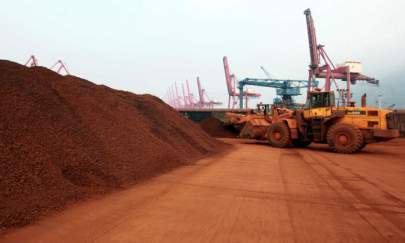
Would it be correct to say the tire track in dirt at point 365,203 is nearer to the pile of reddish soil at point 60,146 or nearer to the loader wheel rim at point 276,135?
the pile of reddish soil at point 60,146

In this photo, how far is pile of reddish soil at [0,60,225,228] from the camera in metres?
5.07

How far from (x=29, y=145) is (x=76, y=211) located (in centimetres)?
184

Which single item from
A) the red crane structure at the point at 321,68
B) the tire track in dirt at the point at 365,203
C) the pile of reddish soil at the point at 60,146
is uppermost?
the red crane structure at the point at 321,68

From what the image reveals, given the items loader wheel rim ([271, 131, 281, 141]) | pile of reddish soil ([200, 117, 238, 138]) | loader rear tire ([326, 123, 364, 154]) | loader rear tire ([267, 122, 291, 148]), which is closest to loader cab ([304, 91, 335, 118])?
loader rear tire ([326, 123, 364, 154])

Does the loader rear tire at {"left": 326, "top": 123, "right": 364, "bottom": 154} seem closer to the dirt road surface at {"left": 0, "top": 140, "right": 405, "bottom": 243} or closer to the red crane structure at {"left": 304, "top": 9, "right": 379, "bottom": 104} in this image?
the dirt road surface at {"left": 0, "top": 140, "right": 405, "bottom": 243}

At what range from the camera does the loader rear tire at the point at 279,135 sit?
1723 centimetres

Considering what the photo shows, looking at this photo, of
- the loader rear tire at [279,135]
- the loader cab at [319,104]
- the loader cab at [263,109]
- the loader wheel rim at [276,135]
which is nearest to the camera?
the loader cab at [319,104]

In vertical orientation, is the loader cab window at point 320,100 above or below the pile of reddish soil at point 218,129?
above

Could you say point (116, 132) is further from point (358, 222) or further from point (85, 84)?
point (358, 222)

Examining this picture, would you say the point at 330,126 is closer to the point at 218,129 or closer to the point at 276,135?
the point at 276,135

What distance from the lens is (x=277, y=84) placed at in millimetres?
58250

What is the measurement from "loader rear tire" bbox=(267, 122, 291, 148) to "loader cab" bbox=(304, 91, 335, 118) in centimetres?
133

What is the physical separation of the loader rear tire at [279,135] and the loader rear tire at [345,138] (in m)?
2.47

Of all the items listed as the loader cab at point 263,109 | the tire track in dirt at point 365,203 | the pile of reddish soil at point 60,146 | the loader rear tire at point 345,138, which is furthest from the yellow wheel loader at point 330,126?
the pile of reddish soil at point 60,146
